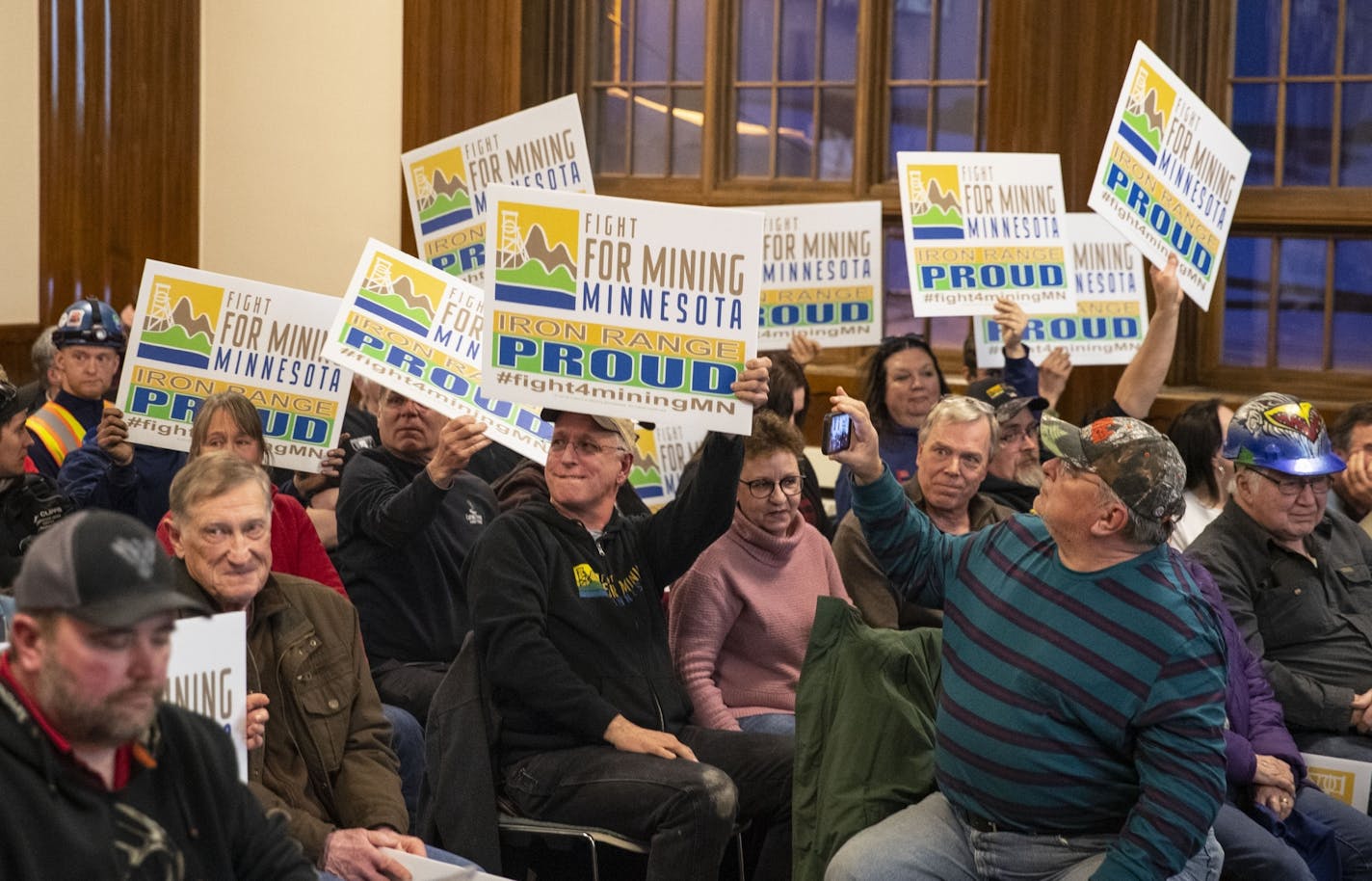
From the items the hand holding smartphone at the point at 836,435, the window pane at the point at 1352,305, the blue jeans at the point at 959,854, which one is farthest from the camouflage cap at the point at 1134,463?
the window pane at the point at 1352,305

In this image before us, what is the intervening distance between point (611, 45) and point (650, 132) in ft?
1.49

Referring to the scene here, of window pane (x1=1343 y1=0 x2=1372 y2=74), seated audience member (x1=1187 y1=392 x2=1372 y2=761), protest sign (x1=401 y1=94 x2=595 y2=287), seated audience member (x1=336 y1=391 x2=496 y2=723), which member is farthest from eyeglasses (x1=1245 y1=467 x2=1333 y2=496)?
window pane (x1=1343 y1=0 x2=1372 y2=74)

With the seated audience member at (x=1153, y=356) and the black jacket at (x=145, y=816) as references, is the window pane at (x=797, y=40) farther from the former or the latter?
the black jacket at (x=145, y=816)

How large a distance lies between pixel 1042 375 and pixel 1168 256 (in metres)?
0.72

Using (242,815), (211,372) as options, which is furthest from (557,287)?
(242,815)

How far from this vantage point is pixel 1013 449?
472 centimetres

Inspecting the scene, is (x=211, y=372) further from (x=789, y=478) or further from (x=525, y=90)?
(x=525, y=90)

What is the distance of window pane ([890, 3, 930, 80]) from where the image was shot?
7.10m

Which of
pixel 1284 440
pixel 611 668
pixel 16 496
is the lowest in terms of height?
pixel 611 668

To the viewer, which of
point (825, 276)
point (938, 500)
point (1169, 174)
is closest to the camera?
point (938, 500)

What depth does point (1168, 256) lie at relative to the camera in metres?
5.14

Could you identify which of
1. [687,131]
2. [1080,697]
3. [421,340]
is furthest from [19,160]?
[1080,697]

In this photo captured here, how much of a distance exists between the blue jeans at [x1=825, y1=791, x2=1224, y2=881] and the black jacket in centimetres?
120

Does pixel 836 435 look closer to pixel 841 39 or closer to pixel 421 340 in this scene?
pixel 421 340
